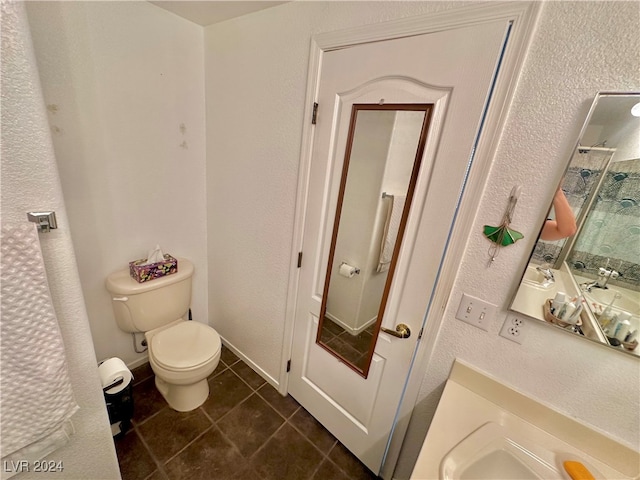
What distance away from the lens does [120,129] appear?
140cm

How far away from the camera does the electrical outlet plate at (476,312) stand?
0.90m

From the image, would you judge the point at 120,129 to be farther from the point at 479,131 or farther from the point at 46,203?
the point at 479,131

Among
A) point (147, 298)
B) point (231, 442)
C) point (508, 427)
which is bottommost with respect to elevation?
point (231, 442)

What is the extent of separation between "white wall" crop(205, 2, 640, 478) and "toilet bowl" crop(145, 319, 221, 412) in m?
0.36

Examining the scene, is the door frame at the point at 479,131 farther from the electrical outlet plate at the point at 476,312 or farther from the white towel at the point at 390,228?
the white towel at the point at 390,228

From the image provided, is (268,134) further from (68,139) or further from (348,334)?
(348,334)

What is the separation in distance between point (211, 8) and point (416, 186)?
4.69 ft

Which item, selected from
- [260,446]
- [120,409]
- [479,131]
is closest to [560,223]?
[479,131]

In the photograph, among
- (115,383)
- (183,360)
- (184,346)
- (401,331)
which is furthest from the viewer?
(184,346)

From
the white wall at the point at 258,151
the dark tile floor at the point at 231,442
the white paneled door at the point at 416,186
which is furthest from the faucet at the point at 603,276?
the dark tile floor at the point at 231,442

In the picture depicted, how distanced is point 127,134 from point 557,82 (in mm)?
1899

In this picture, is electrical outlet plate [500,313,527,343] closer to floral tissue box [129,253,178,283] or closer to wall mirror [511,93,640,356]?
wall mirror [511,93,640,356]

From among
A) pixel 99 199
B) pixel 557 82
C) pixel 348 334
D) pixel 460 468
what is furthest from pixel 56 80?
pixel 460 468

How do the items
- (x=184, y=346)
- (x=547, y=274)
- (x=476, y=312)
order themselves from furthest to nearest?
1. (x=184, y=346)
2. (x=476, y=312)
3. (x=547, y=274)
